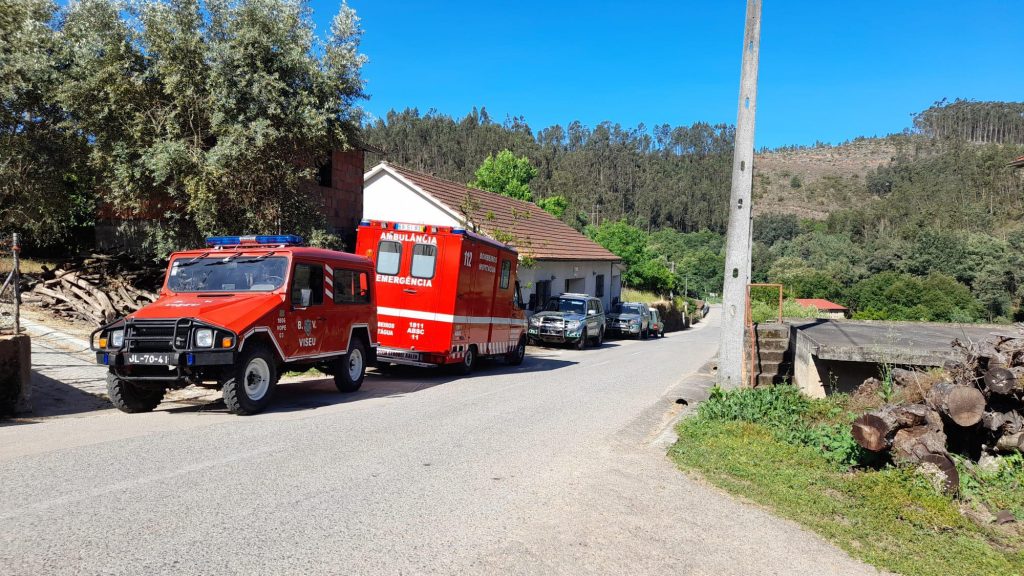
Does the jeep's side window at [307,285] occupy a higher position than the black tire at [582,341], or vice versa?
the jeep's side window at [307,285]

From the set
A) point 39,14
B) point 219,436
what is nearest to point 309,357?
point 219,436

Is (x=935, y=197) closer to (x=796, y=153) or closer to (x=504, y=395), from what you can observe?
(x=796, y=153)

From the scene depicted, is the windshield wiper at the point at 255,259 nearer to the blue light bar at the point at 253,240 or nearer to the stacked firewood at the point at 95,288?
the blue light bar at the point at 253,240

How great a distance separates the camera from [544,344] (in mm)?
26562

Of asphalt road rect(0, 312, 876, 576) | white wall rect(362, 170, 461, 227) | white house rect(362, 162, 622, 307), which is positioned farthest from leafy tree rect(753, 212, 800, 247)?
asphalt road rect(0, 312, 876, 576)

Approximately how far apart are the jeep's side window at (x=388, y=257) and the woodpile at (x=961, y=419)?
32.2 feet

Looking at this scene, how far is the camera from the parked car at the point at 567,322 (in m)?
24.9

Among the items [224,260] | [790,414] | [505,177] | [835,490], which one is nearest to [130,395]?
[224,260]

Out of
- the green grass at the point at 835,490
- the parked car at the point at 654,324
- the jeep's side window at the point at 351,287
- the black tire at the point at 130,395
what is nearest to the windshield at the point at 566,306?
the parked car at the point at 654,324

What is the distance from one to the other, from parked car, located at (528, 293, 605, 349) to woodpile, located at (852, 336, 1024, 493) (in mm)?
17855

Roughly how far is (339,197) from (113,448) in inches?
609

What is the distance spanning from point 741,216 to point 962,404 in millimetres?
4536

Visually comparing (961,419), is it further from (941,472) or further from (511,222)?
(511,222)

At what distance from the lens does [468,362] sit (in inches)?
611
